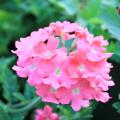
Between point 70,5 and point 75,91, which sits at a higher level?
point 70,5

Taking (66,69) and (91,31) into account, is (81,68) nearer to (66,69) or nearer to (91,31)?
(66,69)

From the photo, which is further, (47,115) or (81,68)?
(47,115)

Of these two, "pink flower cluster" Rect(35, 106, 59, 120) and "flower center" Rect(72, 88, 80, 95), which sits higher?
"flower center" Rect(72, 88, 80, 95)

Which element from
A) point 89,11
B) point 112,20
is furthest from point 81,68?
point 89,11

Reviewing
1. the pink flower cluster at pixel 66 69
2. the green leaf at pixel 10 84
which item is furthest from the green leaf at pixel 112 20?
the green leaf at pixel 10 84

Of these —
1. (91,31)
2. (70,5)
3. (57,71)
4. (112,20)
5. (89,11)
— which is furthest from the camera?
(70,5)

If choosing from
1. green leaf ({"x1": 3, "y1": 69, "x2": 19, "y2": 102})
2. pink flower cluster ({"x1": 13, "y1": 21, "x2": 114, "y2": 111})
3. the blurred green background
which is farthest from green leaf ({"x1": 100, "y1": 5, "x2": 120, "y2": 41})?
green leaf ({"x1": 3, "y1": 69, "x2": 19, "y2": 102})

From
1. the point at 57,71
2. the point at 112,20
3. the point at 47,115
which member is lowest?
the point at 47,115

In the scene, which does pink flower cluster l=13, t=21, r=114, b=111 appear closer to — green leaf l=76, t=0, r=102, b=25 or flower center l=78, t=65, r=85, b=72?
flower center l=78, t=65, r=85, b=72
